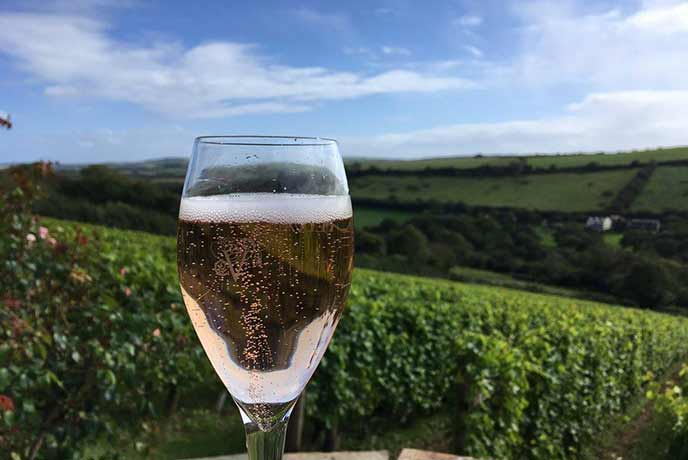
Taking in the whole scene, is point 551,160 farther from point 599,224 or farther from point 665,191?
point 599,224

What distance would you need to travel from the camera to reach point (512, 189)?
59.5 metres

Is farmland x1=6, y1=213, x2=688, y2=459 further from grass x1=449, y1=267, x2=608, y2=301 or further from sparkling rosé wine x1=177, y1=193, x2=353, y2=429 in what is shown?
grass x1=449, y1=267, x2=608, y2=301

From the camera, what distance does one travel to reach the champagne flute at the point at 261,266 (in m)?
1.00

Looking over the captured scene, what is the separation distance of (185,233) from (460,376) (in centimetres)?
473

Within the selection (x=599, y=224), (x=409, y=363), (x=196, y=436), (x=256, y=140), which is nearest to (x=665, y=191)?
(x=599, y=224)

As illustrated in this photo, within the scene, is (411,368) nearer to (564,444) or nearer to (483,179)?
(564,444)

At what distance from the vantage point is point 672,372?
15.8 metres

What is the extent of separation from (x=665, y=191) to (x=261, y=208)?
46.2 meters

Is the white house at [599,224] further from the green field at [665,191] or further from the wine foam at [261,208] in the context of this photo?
the wine foam at [261,208]

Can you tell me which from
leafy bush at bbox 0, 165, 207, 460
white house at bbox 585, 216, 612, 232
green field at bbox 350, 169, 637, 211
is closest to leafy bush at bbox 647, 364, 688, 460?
leafy bush at bbox 0, 165, 207, 460

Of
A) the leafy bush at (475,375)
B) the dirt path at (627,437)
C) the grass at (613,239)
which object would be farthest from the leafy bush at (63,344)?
the grass at (613,239)

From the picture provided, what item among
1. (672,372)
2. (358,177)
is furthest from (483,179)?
(672,372)

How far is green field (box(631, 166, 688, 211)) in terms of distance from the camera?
37.8 meters

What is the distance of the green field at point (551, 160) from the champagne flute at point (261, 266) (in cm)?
4827
